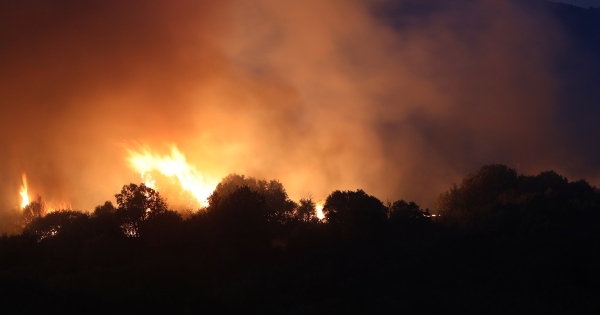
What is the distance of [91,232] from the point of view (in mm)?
44312

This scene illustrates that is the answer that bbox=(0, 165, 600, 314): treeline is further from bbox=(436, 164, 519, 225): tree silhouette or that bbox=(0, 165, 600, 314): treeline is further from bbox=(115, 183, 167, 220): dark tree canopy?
bbox=(436, 164, 519, 225): tree silhouette

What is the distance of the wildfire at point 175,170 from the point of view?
62469 mm

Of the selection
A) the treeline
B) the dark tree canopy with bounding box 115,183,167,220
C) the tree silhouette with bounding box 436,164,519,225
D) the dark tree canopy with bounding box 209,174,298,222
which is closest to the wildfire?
the dark tree canopy with bounding box 209,174,298,222

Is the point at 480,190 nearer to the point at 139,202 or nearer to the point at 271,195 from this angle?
the point at 271,195

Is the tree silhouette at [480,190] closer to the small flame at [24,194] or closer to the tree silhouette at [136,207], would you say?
the tree silhouette at [136,207]

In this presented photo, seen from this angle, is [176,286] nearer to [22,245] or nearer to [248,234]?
[248,234]

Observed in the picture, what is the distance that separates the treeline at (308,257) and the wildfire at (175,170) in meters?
13.4

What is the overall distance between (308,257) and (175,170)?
99.6 feet

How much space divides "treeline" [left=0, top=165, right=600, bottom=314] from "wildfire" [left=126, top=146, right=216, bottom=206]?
44.1ft

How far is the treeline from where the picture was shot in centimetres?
3228

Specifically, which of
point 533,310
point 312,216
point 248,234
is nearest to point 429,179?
point 312,216

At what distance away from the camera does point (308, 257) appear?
3812 centimetres

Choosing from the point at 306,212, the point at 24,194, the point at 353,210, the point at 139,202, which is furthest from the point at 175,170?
the point at 353,210

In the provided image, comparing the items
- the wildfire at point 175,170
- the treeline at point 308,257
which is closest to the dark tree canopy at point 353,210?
the treeline at point 308,257
